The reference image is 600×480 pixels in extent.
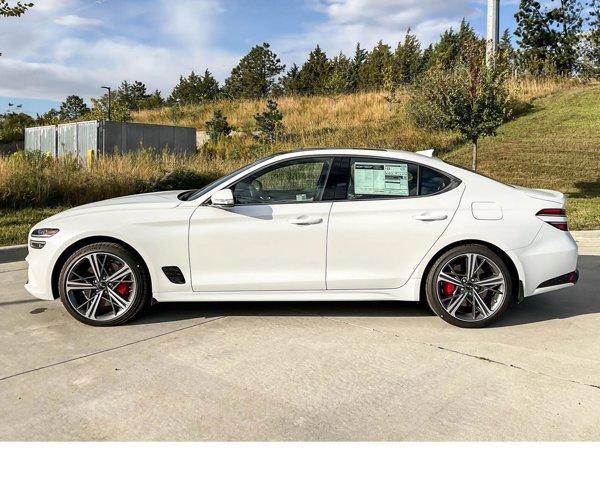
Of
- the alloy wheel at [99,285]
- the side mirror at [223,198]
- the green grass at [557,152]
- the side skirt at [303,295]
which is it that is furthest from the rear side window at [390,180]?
the green grass at [557,152]

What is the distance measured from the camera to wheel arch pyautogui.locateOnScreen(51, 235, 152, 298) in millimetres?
4695

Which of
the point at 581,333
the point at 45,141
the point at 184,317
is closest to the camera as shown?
the point at 581,333

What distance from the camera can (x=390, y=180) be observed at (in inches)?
189

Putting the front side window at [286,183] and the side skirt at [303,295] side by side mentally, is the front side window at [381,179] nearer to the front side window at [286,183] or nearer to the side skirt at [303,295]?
the front side window at [286,183]

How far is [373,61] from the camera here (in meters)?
53.3

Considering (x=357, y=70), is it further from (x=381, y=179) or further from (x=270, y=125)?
(x=381, y=179)

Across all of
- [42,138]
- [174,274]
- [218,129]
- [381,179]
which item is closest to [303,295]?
[174,274]

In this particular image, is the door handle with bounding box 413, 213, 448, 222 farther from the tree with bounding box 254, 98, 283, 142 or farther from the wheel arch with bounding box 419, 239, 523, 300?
the tree with bounding box 254, 98, 283, 142

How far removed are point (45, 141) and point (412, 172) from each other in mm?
21351

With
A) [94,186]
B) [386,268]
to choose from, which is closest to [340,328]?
[386,268]

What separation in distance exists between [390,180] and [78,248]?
110 inches

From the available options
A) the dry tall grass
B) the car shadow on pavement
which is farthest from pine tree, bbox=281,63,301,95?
the car shadow on pavement

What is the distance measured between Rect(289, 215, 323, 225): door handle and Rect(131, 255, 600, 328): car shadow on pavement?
3.15ft
